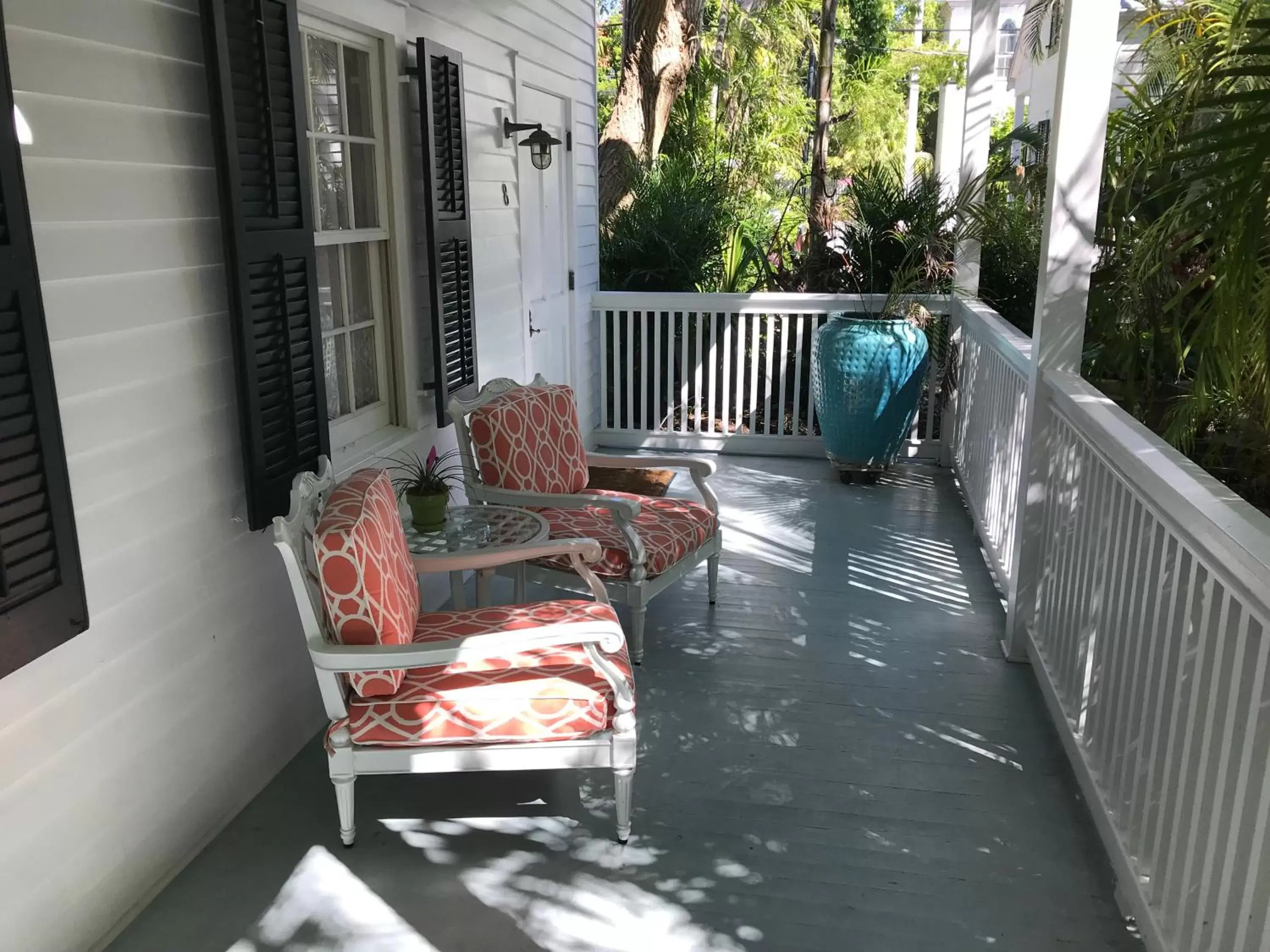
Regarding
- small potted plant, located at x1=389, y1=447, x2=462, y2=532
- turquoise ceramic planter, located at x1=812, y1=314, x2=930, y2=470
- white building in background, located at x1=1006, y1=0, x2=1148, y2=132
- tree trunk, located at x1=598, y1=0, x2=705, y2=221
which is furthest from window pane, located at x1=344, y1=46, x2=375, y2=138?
tree trunk, located at x1=598, y1=0, x2=705, y2=221

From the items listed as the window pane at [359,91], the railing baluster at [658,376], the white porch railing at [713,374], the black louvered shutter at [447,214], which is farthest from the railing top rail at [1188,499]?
the railing baluster at [658,376]

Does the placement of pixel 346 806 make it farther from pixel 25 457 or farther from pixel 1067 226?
pixel 1067 226

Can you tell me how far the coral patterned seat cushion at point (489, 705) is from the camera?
2.46 m

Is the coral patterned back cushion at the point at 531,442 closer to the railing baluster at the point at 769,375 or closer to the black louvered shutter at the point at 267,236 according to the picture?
the black louvered shutter at the point at 267,236

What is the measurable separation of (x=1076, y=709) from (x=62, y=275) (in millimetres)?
2681

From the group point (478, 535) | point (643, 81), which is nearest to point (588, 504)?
point (478, 535)

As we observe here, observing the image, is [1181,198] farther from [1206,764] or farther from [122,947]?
[122,947]

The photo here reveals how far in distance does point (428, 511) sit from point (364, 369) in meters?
0.72

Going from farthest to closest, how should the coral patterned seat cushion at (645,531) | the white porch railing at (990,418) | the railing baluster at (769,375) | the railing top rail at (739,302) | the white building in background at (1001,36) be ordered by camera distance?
the white building in background at (1001,36) → the railing baluster at (769,375) → the railing top rail at (739,302) → the white porch railing at (990,418) → the coral patterned seat cushion at (645,531)

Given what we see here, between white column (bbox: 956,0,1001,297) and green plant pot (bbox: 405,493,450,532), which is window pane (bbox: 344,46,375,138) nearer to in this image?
green plant pot (bbox: 405,493,450,532)

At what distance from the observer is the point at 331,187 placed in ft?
10.7

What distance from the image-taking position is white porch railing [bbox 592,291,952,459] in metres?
6.45

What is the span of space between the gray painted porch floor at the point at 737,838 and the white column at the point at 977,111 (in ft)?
9.09

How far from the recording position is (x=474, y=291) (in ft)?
14.4
